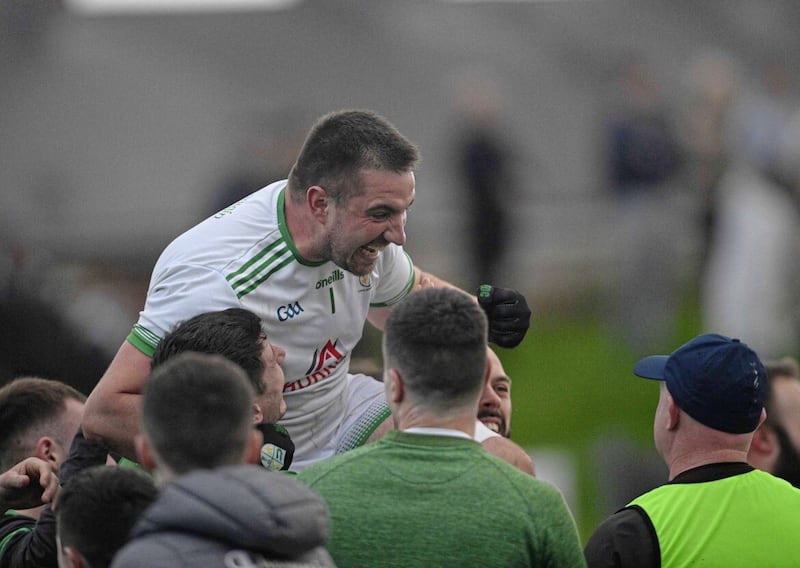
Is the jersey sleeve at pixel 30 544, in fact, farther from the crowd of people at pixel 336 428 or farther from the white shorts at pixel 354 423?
the white shorts at pixel 354 423

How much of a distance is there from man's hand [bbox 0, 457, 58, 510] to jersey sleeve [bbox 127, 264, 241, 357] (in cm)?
57

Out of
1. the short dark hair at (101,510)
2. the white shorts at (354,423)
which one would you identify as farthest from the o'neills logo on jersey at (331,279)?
the short dark hair at (101,510)

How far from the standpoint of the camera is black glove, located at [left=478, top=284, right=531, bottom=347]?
19.7 feet

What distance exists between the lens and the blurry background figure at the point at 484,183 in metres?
19.0

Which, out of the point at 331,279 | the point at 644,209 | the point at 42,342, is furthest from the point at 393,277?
the point at 644,209

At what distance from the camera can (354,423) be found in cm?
643

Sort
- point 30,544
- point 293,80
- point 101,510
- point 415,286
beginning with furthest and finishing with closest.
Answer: point 293,80 → point 415,286 → point 30,544 → point 101,510

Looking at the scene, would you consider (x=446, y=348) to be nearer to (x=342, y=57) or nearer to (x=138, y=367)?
(x=138, y=367)

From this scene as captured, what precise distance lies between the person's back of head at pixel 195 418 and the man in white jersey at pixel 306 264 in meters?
1.52

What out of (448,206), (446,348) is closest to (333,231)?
(446,348)

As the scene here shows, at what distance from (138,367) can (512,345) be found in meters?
1.49

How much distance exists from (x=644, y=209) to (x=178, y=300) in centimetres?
1348

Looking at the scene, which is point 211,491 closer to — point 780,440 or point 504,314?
point 504,314

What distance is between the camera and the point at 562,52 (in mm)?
33312
